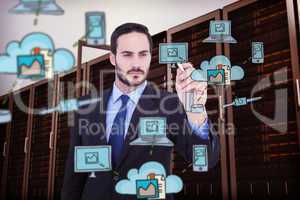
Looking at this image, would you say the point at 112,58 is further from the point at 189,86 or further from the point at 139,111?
the point at 189,86

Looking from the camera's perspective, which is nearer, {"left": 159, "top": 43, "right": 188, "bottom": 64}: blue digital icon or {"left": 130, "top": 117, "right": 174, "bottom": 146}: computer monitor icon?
{"left": 130, "top": 117, "right": 174, "bottom": 146}: computer monitor icon

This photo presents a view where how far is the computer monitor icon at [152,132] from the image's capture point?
183 centimetres

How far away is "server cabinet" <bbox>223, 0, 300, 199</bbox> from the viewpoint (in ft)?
6.63

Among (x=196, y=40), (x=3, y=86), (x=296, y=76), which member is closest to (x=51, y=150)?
(x=3, y=86)

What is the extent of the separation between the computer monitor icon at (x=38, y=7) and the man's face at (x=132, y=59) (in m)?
0.41

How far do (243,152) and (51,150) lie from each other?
126cm

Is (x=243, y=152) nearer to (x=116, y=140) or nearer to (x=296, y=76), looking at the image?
(x=296, y=76)

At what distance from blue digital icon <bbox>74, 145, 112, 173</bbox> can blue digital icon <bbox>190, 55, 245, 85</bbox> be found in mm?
610

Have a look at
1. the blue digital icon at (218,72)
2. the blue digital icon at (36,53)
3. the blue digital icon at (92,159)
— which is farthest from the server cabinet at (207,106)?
the blue digital icon at (36,53)

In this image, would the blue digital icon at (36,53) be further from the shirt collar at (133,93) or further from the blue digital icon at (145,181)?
the blue digital icon at (145,181)

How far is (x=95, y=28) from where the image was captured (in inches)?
76.3

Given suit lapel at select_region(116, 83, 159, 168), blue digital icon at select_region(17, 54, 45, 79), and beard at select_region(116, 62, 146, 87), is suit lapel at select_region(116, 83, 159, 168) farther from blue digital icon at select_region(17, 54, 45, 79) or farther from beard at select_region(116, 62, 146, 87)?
blue digital icon at select_region(17, 54, 45, 79)

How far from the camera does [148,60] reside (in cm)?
190

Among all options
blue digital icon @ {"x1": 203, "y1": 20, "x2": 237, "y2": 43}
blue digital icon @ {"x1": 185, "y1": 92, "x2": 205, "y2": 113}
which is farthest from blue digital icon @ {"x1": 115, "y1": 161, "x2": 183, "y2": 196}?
blue digital icon @ {"x1": 203, "y1": 20, "x2": 237, "y2": 43}
